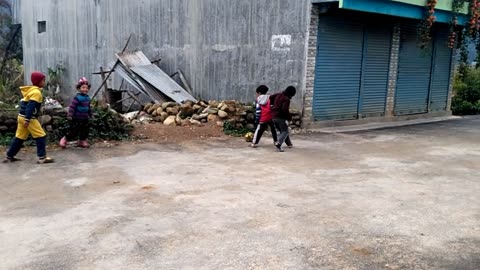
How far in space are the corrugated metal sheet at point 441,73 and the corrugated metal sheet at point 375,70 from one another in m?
2.84

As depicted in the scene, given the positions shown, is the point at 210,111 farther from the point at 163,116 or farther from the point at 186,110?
the point at 163,116

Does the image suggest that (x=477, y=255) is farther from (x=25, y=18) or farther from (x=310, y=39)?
(x=25, y=18)

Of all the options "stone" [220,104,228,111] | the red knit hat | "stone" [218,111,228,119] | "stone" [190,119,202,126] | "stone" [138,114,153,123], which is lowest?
"stone" [138,114,153,123]

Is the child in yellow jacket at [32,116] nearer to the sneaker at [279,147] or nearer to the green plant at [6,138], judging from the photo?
the green plant at [6,138]

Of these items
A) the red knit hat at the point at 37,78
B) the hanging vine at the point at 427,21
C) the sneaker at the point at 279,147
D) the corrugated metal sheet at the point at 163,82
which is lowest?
the sneaker at the point at 279,147

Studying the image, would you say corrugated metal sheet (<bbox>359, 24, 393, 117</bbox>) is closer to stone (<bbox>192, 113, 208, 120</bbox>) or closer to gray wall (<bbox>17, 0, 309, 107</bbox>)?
gray wall (<bbox>17, 0, 309, 107</bbox>)

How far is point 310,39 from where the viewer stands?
11133mm

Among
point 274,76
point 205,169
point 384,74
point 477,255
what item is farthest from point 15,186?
point 384,74

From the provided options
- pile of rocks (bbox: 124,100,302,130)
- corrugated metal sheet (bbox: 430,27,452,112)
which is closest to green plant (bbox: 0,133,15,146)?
pile of rocks (bbox: 124,100,302,130)

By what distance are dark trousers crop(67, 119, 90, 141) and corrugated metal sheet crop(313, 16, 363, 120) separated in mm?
5578

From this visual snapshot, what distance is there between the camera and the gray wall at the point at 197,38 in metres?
11.6

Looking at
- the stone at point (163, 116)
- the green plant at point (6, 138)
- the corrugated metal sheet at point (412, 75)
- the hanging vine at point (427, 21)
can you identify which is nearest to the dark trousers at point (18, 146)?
the green plant at point (6, 138)

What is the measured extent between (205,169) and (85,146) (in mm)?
2786

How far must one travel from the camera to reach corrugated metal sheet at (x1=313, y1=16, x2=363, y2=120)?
11.6 metres
